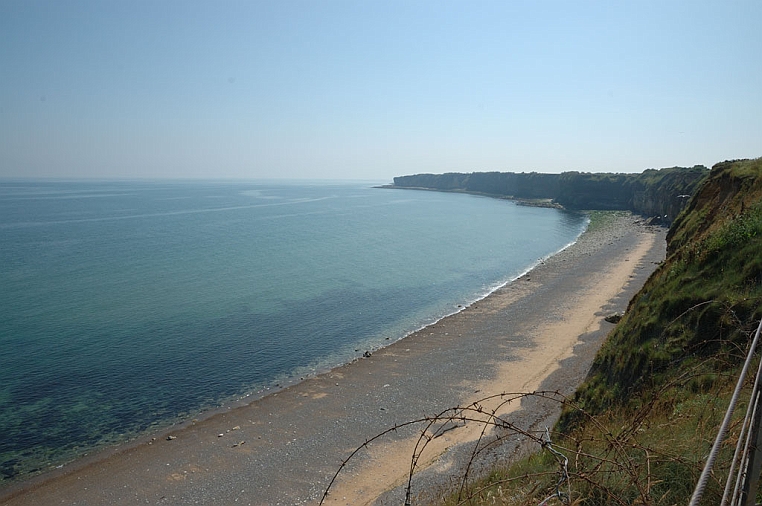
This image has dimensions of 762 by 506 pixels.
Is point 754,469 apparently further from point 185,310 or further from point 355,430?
point 185,310

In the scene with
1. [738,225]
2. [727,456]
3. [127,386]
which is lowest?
[127,386]

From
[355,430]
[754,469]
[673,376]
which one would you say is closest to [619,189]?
[355,430]

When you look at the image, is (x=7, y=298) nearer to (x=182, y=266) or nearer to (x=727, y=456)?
(x=182, y=266)

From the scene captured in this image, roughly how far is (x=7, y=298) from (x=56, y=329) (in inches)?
498

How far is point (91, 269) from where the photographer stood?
56219 millimetres

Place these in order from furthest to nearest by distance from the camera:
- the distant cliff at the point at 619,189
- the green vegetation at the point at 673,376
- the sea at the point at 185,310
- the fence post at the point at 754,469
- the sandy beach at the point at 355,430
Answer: the distant cliff at the point at 619,189 < the sea at the point at 185,310 < the sandy beach at the point at 355,430 < the green vegetation at the point at 673,376 < the fence post at the point at 754,469

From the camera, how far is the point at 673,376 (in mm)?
11766

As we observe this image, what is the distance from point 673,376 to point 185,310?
3891 centimetres

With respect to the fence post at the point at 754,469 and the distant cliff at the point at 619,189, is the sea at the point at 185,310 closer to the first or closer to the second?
the fence post at the point at 754,469

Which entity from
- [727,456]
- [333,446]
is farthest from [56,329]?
[727,456]

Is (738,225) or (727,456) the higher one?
(738,225)

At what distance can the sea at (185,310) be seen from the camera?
82.1 feet

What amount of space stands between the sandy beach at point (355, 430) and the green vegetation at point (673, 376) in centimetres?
438

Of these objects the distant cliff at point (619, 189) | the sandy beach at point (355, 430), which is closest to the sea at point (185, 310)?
the sandy beach at point (355, 430)
